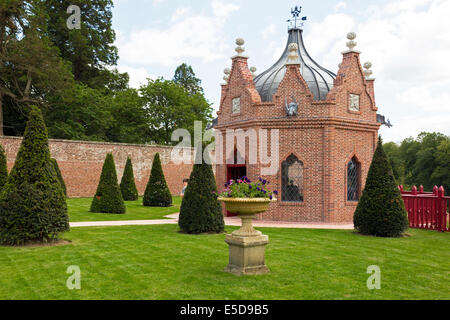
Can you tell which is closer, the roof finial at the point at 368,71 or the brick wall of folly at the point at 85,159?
the roof finial at the point at 368,71

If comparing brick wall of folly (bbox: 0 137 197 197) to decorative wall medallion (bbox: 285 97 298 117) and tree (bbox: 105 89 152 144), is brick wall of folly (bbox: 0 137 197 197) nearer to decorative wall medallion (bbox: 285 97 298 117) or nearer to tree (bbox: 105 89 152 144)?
tree (bbox: 105 89 152 144)

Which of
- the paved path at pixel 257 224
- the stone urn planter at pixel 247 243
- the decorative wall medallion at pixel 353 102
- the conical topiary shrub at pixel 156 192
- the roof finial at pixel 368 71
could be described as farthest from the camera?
the conical topiary shrub at pixel 156 192

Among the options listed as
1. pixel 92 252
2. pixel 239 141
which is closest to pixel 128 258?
pixel 92 252

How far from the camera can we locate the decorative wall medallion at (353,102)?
17992 millimetres

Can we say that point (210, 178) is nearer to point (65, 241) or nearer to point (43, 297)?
point (65, 241)

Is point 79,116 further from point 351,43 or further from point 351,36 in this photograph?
point 351,36

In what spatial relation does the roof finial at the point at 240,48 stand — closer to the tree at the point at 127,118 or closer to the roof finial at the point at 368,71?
the roof finial at the point at 368,71

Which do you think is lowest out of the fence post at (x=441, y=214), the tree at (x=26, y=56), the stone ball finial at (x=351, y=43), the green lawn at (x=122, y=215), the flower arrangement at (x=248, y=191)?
the green lawn at (x=122, y=215)

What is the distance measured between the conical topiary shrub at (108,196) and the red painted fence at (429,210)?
13148 mm

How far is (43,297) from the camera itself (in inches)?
260

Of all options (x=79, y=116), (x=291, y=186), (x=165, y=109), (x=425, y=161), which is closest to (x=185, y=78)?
(x=165, y=109)

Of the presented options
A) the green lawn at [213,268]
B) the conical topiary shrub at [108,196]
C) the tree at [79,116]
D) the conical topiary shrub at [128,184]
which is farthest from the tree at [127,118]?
the green lawn at [213,268]
